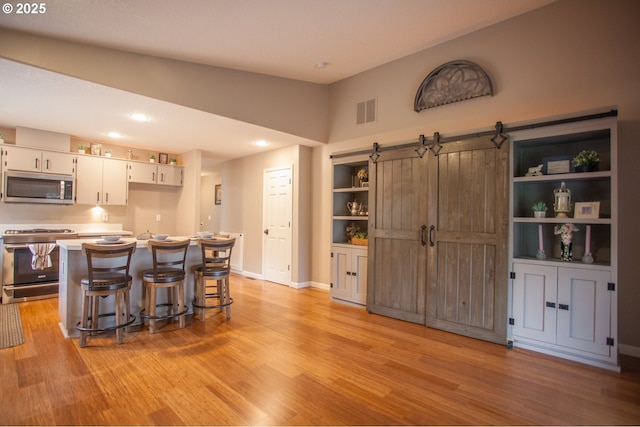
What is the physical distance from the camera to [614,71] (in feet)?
10.1

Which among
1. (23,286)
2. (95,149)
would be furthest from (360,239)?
(95,149)

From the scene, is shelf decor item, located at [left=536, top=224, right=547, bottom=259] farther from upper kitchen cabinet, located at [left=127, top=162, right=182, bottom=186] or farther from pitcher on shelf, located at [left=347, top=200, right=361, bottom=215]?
upper kitchen cabinet, located at [left=127, top=162, right=182, bottom=186]

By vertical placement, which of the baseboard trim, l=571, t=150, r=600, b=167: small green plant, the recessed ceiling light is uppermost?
the recessed ceiling light

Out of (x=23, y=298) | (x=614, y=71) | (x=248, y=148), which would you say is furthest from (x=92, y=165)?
(x=614, y=71)

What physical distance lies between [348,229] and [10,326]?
14.2 feet

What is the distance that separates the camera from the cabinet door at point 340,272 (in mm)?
4676

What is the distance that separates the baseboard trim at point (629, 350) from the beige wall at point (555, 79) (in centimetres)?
3

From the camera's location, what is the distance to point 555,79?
338cm

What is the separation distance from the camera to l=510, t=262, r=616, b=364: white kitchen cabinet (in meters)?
2.71

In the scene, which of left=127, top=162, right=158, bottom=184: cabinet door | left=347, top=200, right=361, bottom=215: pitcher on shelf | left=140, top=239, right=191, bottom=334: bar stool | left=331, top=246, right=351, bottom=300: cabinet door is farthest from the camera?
left=127, top=162, right=158, bottom=184: cabinet door

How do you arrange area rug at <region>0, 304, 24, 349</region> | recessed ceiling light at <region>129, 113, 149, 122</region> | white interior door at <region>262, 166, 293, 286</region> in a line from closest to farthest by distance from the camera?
area rug at <region>0, 304, 24, 349</region> → recessed ceiling light at <region>129, 113, 149, 122</region> → white interior door at <region>262, 166, 293, 286</region>

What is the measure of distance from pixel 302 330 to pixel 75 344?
2.23 m

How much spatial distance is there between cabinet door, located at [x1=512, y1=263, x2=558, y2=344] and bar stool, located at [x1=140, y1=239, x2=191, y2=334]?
11.5 ft

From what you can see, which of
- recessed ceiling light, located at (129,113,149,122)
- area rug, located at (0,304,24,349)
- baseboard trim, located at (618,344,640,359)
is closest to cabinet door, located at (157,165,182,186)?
recessed ceiling light, located at (129,113,149,122)
